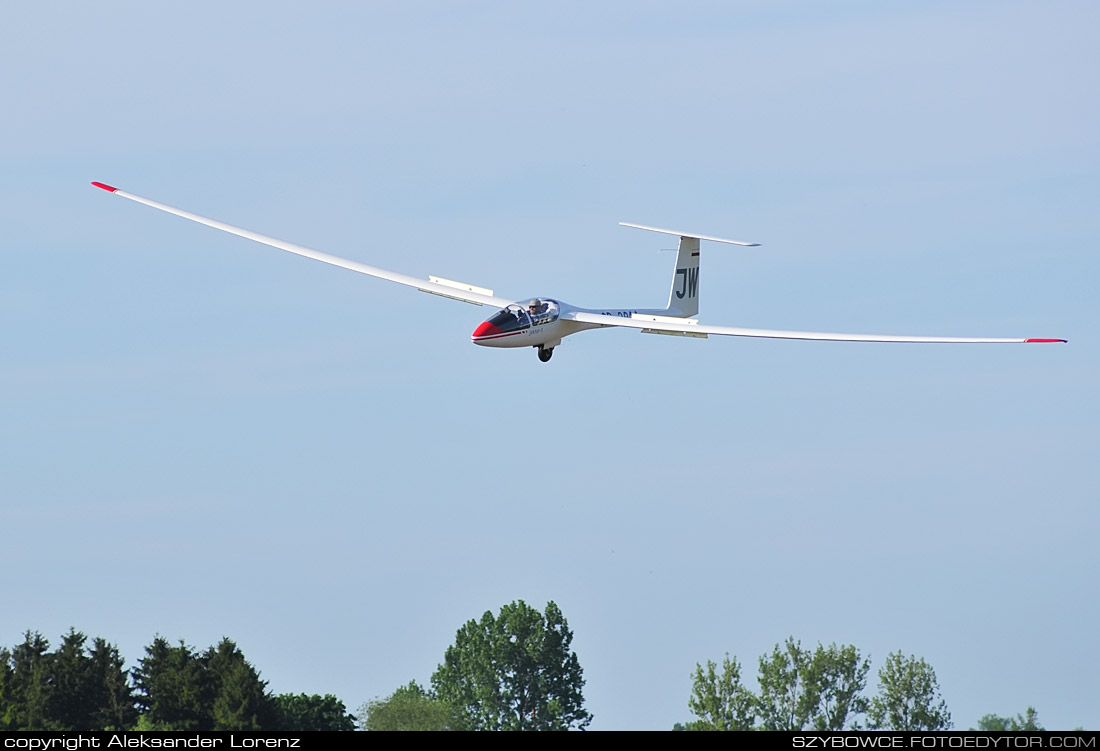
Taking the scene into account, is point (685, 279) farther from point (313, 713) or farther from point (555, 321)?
point (313, 713)

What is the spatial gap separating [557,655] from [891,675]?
27.4 metres

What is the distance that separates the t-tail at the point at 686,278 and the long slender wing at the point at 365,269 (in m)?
8.53

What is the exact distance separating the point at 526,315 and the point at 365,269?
30.6ft

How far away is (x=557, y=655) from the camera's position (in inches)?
4626

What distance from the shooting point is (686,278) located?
62062 mm

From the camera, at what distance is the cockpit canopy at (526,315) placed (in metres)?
53.9

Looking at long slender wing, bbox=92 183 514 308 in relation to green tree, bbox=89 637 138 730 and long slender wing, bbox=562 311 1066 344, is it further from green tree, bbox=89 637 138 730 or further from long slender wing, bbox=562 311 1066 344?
green tree, bbox=89 637 138 730

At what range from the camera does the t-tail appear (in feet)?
203

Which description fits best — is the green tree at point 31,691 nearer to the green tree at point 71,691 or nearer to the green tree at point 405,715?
the green tree at point 71,691

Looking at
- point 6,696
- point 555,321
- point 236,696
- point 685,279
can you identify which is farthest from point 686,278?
point 6,696

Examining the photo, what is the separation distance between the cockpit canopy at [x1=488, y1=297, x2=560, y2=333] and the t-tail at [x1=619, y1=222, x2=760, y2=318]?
8.02 m

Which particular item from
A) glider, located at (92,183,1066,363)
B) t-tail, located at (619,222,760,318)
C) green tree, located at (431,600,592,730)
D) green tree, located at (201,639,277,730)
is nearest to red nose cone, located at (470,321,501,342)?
glider, located at (92,183,1066,363)
